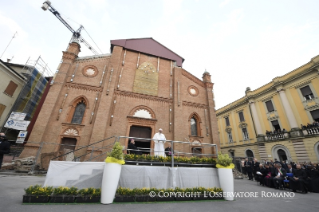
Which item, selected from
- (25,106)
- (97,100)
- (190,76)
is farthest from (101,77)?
(190,76)

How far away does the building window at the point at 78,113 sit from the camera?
12.2 m

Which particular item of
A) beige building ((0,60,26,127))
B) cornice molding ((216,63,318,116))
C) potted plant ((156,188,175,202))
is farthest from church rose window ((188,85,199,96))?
beige building ((0,60,26,127))

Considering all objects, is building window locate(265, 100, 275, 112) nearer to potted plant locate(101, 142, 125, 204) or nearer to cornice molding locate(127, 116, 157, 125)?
cornice molding locate(127, 116, 157, 125)

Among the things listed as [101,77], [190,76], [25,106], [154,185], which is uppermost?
[190,76]

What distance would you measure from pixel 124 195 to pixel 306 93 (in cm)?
2546

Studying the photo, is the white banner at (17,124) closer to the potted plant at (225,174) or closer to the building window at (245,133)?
the potted plant at (225,174)

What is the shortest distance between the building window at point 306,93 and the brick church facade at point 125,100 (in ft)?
43.1

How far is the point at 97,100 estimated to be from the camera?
41.8 ft

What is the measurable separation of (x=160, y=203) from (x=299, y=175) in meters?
8.90

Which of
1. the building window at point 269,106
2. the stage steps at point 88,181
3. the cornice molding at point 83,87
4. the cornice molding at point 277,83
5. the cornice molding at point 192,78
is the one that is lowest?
the stage steps at point 88,181

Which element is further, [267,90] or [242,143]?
[242,143]

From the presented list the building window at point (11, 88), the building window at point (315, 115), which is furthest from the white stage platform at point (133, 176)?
the building window at point (315, 115)

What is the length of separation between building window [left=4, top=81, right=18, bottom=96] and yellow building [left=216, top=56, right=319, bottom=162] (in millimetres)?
33815

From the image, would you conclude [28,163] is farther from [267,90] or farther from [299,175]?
[267,90]
